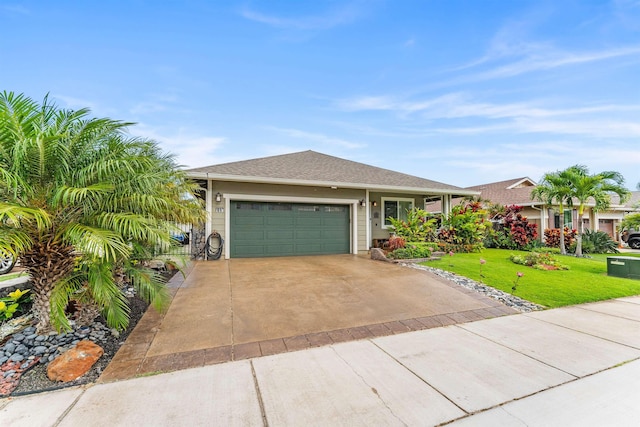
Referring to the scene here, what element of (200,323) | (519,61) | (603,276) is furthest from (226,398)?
(519,61)

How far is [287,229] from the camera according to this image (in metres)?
10.3

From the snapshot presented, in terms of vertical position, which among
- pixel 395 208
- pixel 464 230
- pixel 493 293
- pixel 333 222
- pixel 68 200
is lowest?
pixel 493 293

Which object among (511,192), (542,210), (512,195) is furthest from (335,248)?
(511,192)

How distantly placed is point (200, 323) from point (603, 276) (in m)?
9.96

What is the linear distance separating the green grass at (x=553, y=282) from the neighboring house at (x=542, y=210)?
755 centimetres

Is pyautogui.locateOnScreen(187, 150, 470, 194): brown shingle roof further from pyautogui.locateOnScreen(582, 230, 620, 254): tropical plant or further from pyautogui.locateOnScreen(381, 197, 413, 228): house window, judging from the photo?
pyautogui.locateOnScreen(582, 230, 620, 254): tropical plant

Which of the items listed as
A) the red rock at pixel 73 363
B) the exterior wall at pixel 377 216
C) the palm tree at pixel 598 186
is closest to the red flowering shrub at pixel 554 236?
the palm tree at pixel 598 186

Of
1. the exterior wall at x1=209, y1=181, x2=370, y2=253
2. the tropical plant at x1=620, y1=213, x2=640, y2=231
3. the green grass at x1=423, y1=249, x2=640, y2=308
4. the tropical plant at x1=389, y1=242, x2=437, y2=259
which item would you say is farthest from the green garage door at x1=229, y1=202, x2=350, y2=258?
the tropical plant at x1=620, y1=213, x2=640, y2=231

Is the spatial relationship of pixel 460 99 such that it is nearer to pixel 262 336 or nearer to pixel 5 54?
pixel 262 336

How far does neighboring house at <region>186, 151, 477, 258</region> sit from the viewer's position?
9.40 meters

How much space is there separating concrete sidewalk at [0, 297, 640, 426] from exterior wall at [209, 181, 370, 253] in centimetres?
713

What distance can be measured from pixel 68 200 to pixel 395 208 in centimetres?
1135

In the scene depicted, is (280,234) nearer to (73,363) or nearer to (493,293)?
(493,293)

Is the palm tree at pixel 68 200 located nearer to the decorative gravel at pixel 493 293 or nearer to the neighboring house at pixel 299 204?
the neighboring house at pixel 299 204
